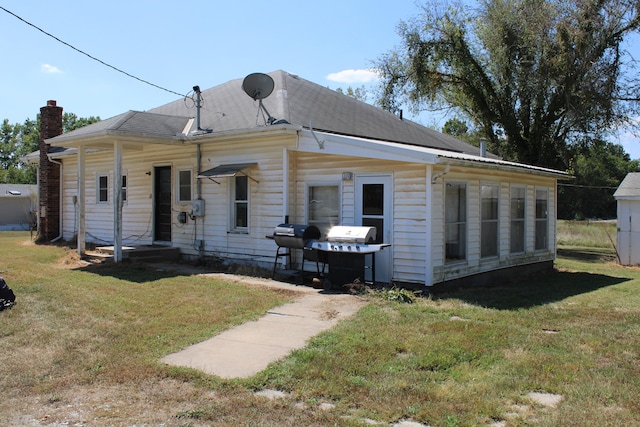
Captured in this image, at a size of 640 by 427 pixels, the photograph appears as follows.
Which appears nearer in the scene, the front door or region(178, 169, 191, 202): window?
the front door

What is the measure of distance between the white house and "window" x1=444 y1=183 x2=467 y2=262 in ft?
0.11

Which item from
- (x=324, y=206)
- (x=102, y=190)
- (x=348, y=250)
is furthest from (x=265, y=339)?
(x=102, y=190)

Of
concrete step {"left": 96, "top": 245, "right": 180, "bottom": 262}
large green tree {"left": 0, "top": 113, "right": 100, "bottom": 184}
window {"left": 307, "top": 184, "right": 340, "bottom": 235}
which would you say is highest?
large green tree {"left": 0, "top": 113, "right": 100, "bottom": 184}

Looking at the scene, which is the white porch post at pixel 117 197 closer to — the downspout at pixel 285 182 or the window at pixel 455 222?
the downspout at pixel 285 182

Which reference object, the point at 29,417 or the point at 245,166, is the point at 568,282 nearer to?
the point at 245,166

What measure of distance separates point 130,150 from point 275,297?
25.2 ft

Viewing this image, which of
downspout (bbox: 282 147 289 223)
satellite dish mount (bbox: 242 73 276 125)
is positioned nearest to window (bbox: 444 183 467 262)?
downspout (bbox: 282 147 289 223)

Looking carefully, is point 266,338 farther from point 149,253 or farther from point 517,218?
point 517,218

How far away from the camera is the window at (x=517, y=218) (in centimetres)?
1220

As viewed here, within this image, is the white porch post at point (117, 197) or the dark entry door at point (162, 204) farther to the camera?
the dark entry door at point (162, 204)

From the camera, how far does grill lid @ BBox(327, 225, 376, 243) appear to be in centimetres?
914

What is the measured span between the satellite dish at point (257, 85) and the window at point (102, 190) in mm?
6552

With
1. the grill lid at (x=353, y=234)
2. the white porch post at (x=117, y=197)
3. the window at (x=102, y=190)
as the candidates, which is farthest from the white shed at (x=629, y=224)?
the window at (x=102, y=190)

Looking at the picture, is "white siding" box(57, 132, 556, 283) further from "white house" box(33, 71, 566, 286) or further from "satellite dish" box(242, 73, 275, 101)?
"satellite dish" box(242, 73, 275, 101)
